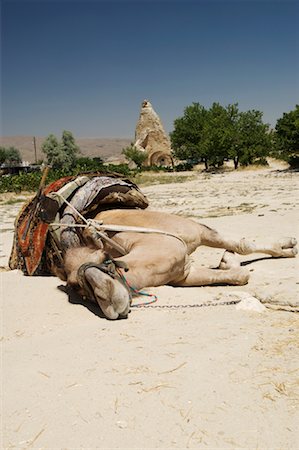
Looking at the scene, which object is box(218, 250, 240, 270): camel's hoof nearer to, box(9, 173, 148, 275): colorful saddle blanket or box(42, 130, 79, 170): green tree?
box(9, 173, 148, 275): colorful saddle blanket

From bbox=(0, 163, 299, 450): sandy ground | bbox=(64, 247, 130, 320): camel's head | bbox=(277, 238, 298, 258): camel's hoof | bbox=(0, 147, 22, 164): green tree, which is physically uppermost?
bbox=(64, 247, 130, 320): camel's head

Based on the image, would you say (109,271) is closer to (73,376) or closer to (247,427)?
(73,376)

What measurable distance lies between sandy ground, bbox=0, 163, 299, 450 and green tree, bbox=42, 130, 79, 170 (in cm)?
6015

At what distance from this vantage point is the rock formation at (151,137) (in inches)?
1964

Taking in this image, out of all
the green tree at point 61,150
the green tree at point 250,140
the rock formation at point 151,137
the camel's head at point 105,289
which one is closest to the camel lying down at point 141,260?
the camel's head at point 105,289

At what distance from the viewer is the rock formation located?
49.9 meters

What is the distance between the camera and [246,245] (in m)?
4.45

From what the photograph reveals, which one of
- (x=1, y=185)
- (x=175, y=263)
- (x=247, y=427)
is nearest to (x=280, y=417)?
(x=247, y=427)

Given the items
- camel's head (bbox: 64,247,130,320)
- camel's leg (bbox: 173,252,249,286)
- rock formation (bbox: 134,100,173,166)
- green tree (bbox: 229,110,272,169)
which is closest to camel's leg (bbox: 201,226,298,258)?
camel's leg (bbox: 173,252,249,286)

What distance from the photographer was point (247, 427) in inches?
66.6

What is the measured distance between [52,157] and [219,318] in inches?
2493

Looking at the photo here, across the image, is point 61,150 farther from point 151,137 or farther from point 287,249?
point 287,249

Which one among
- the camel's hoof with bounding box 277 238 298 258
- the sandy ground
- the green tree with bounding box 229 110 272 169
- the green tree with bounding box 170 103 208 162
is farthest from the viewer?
the green tree with bounding box 170 103 208 162

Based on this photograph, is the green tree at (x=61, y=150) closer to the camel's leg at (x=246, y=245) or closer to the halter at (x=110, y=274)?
the camel's leg at (x=246, y=245)
